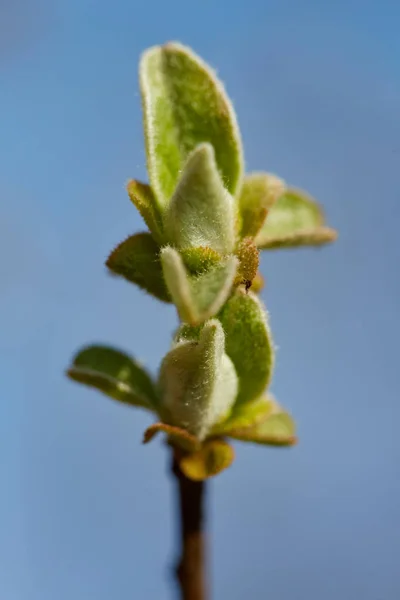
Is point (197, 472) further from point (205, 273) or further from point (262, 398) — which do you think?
point (205, 273)

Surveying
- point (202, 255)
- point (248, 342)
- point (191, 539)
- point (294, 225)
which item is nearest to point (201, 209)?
point (202, 255)

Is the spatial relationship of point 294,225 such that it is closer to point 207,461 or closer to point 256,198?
point 256,198

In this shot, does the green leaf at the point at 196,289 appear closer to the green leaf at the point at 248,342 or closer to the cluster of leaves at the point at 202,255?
the cluster of leaves at the point at 202,255

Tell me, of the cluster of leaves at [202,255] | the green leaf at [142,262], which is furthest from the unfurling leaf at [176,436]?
the green leaf at [142,262]

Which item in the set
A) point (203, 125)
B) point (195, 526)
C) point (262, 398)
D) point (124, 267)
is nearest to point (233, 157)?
point (203, 125)

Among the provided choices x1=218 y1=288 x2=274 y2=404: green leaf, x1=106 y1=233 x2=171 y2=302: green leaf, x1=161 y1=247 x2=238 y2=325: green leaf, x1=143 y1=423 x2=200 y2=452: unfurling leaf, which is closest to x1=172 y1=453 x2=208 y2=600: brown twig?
x1=143 y1=423 x2=200 y2=452: unfurling leaf

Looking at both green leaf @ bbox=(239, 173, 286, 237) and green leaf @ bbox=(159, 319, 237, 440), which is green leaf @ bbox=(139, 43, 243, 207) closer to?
green leaf @ bbox=(239, 173, 286, 237)
